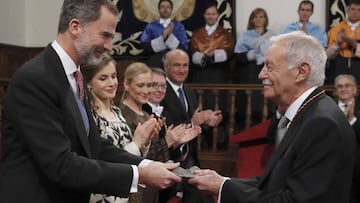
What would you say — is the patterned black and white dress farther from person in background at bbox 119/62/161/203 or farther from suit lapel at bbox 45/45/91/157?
suit lapel at bbox 45/45/91/157

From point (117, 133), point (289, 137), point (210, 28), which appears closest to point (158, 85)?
point (117, 133)

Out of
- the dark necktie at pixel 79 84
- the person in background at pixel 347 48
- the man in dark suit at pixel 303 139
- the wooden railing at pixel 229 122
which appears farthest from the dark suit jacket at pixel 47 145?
the person in background at pixel 347 48

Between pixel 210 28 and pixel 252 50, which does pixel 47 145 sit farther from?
pixel 210 28

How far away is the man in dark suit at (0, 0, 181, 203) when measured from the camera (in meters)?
2.01

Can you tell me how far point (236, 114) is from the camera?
7.25 metres

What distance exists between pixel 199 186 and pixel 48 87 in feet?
2.80

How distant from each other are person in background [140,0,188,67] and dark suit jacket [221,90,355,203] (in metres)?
5.54

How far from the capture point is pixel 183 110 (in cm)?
523

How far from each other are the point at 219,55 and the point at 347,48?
5.34ft

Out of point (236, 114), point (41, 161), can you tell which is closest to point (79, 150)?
point (41, 161)

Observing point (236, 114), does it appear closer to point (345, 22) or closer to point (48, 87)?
point (345, 22)

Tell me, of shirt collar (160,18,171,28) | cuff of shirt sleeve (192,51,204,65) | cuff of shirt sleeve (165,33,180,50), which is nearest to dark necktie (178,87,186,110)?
cuff of shirt sleeve (192,51,204,65)

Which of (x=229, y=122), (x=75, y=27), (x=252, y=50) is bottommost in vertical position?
(x=229, y=122)

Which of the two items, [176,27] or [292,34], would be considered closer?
[292,34]
